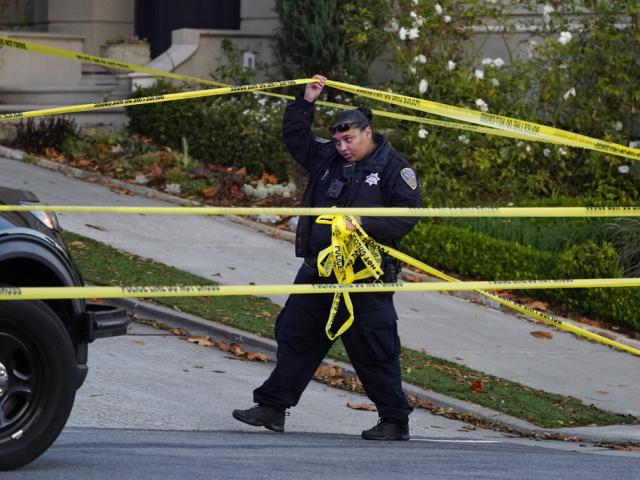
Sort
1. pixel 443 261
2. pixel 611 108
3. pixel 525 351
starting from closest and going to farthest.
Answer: pixel 525 351, pixel 443 261, pixel 611 108

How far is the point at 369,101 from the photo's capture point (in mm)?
15102

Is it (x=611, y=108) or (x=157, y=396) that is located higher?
(x=611, y=108)

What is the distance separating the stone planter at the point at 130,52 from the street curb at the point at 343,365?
9012mm

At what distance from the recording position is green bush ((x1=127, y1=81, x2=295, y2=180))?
14.9 m

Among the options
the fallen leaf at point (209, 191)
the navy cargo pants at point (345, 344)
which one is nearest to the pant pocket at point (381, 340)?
the navy cargo pants at point (345, 344)

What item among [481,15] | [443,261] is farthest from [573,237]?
[481,15]

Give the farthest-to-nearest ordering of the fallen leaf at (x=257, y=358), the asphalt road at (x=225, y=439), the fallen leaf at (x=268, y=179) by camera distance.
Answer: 1. the fallen leaf at (x=268, y=179)
2. the fallen leaf at (x=257, y=358)
3. the asphalt road at (x=225, y=439)

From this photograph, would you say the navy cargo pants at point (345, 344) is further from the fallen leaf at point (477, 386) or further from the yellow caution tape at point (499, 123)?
the fallen leaf at point (477, 386)

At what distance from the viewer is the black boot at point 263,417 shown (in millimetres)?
7164

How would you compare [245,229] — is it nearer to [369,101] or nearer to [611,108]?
[369,101]

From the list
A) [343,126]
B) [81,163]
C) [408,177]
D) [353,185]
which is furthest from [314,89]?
[81,163]

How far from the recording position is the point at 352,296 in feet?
23.1

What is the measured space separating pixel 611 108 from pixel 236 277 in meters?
5.11

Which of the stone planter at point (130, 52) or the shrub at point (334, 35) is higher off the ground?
the shrub at point (334, 35)
